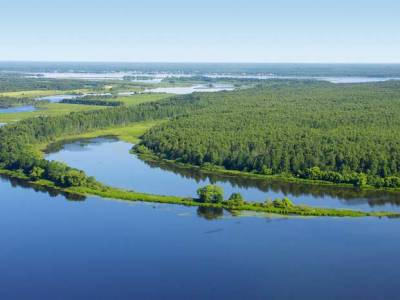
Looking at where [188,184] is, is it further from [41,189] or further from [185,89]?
[185,89]

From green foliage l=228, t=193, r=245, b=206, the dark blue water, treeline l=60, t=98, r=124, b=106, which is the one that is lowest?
the dark blue water

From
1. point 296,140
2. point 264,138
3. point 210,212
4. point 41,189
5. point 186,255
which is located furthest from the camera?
point 264,138

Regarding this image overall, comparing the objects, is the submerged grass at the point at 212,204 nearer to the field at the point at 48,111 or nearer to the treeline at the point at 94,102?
the field at the point at 48,111

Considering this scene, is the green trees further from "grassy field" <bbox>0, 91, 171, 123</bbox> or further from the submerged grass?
"grassy field" <bbox>0, 91, 171, 123</bbox>

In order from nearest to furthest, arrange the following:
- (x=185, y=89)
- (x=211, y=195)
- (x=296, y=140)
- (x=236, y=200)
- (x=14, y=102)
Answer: (x=236, y=200) → (x=211, y=195) → (x=296, y=140) → (x=14, y=102) → (x=185, y=89)

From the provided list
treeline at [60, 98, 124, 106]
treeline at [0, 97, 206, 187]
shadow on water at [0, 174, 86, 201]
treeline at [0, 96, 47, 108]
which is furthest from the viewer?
treeline at [0, 96, 47, 108]

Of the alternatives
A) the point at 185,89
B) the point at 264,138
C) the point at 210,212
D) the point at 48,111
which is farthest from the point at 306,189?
the point at 185,89

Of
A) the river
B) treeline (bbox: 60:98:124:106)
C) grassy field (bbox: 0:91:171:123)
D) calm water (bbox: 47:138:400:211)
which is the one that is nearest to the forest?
calm water (bbox: 47:138:400:211)
